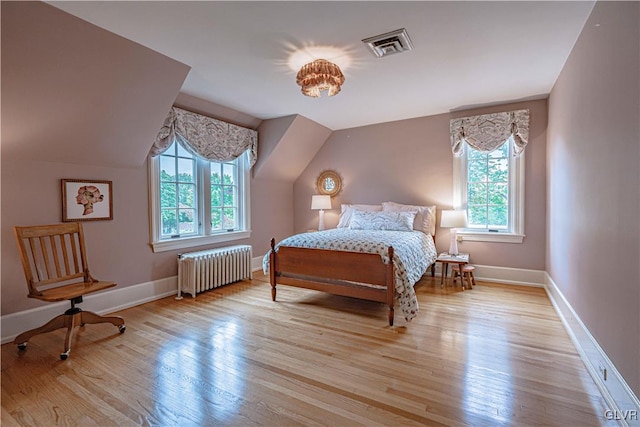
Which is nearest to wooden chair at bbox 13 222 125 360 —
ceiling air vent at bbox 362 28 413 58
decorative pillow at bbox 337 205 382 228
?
ceiling air vent at bbox 362 28 413 58

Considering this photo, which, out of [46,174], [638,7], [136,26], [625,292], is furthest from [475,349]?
[46,174]

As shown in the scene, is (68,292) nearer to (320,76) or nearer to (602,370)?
(320,76)

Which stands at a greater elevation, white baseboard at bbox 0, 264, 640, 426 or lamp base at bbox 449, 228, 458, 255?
lamp base at bbox 449, 228, 458, 255

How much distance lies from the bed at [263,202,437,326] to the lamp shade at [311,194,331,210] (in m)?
1.45

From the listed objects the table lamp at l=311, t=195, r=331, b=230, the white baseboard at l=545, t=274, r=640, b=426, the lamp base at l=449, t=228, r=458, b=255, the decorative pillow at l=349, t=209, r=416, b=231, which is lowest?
the white baseboard at l=545, t=274, r=640, b=426

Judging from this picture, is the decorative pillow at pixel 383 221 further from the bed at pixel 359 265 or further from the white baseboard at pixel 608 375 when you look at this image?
the white baseboard at pixel 608 375

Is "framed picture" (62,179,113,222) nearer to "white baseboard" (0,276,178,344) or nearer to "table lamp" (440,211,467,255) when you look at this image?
"white baseboard" (0,276,178,344)

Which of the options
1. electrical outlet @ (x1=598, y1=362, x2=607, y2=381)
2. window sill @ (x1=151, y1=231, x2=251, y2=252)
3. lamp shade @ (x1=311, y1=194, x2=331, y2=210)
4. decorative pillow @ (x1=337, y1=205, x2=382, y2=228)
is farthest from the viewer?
lamp shade @ (x1=311, y1=194, x2=331, y2=210)

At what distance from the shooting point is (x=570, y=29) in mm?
2316

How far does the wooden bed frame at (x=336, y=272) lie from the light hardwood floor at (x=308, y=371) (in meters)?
0.26

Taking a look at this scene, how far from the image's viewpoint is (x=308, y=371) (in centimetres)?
209

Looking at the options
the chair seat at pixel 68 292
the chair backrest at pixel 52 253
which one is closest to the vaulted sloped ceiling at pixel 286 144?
the chair backrest at pixel 52 253

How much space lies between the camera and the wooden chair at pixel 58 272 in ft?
7.87

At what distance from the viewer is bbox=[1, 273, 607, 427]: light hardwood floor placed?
167cm
